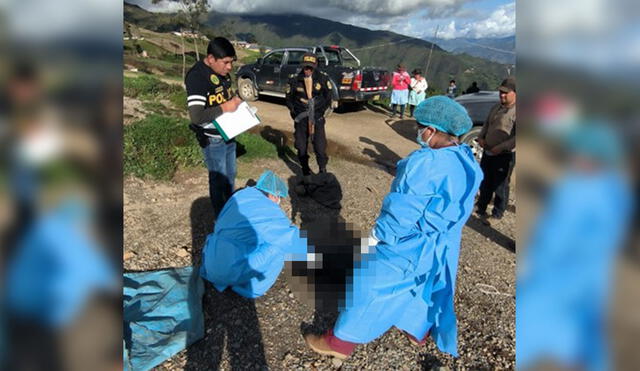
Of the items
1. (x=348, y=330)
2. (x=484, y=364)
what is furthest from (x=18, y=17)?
(x=484, y=364)

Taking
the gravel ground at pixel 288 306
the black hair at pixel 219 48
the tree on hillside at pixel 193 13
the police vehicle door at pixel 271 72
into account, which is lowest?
the gravel ground at pixel 288 306

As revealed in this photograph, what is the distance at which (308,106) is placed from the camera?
5.12 metres

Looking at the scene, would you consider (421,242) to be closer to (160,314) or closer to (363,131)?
(160,314)

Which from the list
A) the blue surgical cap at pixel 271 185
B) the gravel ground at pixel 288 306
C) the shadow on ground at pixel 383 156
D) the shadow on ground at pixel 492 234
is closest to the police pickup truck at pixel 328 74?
the shadow on ground at pixel 383 156

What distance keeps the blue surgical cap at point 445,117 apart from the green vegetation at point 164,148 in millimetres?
3996

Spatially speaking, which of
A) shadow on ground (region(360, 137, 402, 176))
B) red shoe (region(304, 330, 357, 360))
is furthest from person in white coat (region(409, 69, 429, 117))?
red shoe (region(304, 330, 357, 360))

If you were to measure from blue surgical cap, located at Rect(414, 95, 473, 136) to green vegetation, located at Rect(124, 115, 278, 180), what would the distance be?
400 centimetres

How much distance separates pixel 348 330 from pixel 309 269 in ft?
2.12

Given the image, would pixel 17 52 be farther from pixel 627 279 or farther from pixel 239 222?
pixel 239 222

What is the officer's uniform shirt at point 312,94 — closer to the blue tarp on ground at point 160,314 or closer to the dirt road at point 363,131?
the dirt road at point 363,131

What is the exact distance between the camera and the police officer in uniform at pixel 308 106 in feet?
16.9

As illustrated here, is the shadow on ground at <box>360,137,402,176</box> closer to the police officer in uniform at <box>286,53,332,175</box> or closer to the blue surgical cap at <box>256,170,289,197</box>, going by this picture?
the police officer in uniform at <box>286,53,332,175</box>

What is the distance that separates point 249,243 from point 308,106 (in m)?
2.68

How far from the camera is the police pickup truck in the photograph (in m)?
10.0
